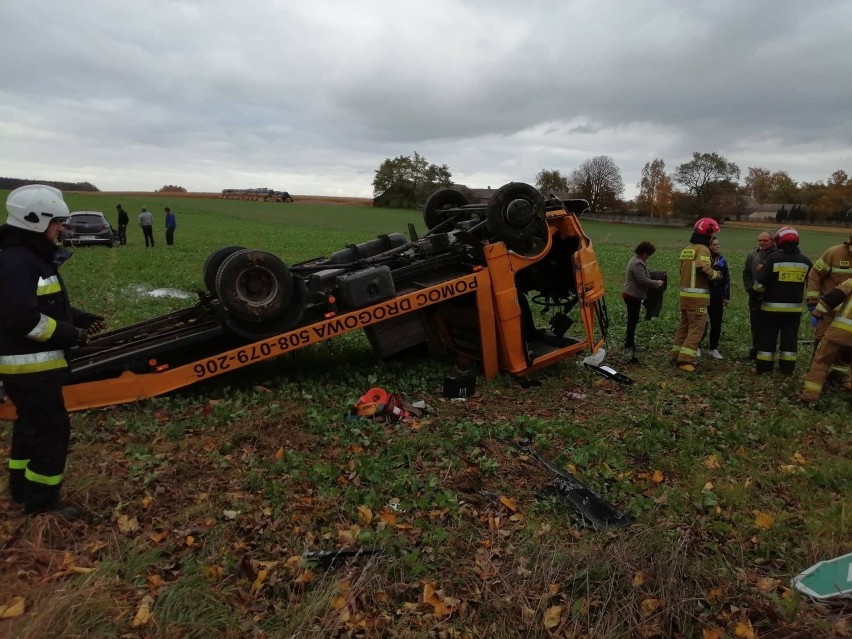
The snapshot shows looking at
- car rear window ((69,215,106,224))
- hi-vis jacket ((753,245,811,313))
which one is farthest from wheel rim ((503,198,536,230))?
car rear window ((69,215,106,224))

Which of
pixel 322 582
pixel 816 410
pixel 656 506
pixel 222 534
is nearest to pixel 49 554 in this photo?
pixel 222 534

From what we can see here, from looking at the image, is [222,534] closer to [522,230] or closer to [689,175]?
[522,230]

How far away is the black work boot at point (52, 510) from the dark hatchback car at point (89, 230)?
18.9 metres

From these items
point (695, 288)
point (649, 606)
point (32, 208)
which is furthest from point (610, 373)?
point (32, 208)

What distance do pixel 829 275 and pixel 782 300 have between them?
0.64m

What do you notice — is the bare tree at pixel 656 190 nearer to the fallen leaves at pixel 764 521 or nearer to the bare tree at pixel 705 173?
the bare tree at pixel 705 173

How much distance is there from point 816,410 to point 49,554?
6.73m

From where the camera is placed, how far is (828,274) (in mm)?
6871

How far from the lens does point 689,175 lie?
75.4 m

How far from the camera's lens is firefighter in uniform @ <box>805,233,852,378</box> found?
6.67 meters

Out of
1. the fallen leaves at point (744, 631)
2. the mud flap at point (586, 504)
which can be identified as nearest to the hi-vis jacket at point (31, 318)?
the mud flap at point (586, 504)

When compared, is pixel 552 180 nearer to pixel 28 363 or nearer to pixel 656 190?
pixel 656 190

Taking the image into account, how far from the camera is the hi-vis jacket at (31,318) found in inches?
127

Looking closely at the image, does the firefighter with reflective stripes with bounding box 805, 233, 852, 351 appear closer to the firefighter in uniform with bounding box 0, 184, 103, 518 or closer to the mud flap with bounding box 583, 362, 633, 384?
the mud flap with bounding box 583, 362, 633, 384
